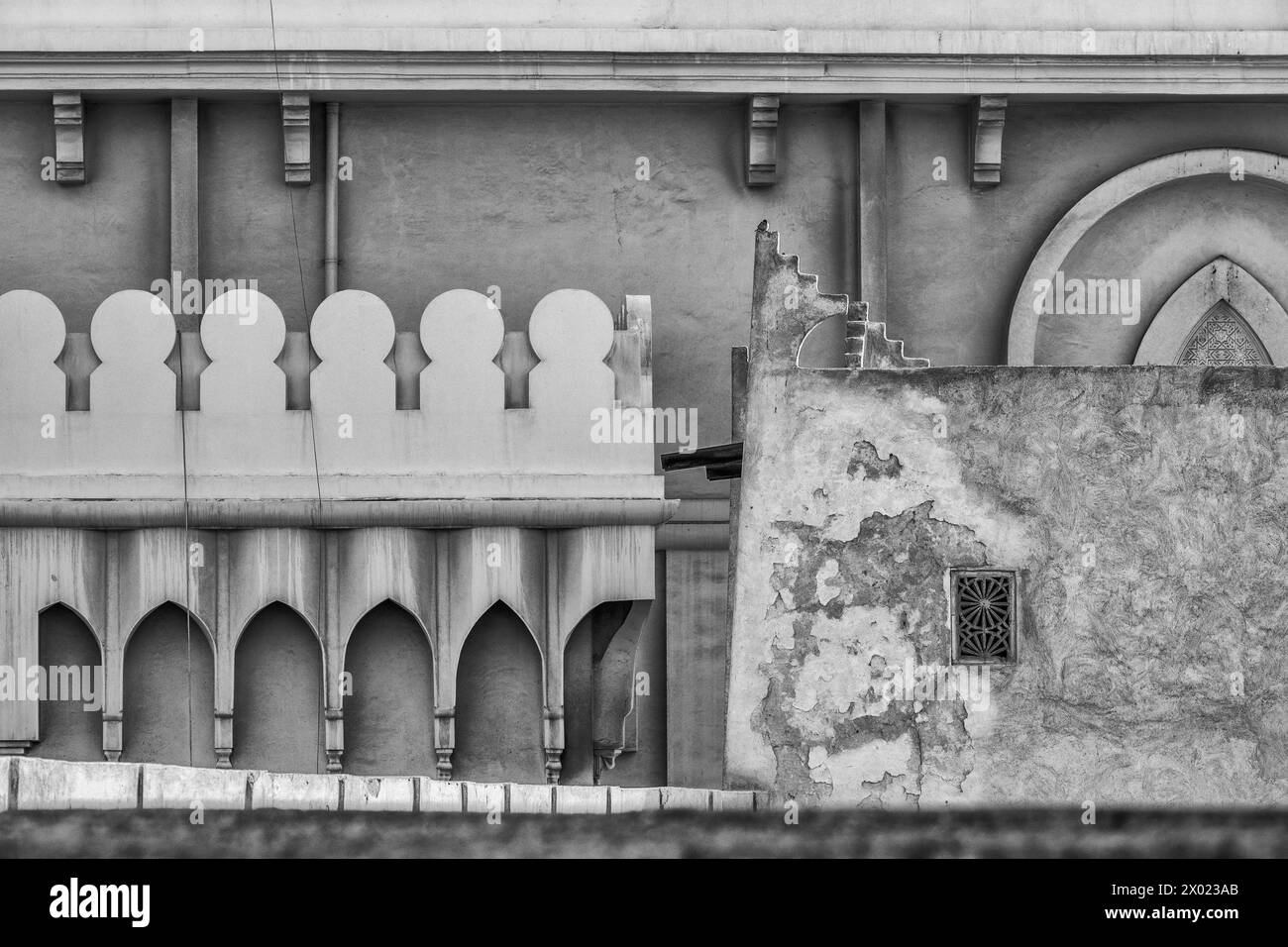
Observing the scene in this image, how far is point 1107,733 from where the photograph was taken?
1161cm

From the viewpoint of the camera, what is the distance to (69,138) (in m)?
16.4

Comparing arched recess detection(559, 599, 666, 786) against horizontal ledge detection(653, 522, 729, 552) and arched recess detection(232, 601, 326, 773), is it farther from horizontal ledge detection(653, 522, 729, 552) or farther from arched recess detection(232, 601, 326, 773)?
arched recess detection(232, 601, 326, 773)

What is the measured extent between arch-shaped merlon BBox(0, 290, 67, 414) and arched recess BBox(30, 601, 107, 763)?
125 cm

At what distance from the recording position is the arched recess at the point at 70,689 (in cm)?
1448

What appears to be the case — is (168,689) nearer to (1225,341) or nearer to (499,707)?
(499,707)

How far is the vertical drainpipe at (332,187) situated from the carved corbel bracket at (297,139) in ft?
0.42

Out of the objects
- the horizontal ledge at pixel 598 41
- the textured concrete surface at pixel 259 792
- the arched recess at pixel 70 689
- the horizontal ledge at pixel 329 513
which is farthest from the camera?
the horizontal ledge at pixel 598 41

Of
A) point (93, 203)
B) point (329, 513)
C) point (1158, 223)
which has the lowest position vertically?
point (329, 513)

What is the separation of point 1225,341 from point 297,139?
→ 6436mm

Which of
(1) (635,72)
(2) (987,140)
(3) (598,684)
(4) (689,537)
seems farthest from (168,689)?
(2) (987,140)

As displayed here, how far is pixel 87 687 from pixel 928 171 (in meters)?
6.66

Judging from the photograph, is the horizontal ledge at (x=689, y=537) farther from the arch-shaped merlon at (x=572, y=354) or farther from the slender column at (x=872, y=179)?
the slender column at (x=872, y=179)

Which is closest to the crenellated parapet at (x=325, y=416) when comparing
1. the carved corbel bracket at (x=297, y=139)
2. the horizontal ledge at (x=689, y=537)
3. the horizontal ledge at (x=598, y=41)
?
the horizontal ledge at (x=689, y=537)
